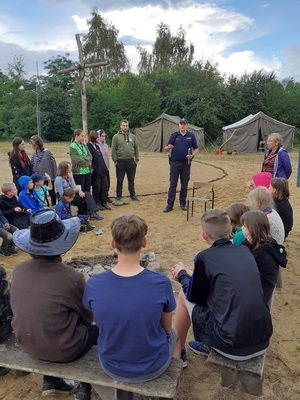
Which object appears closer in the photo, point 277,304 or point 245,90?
A: point 277,304

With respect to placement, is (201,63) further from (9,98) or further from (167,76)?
(9,98)

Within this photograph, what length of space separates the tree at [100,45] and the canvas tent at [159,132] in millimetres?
21244

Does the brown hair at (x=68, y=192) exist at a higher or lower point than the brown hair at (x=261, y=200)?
lower

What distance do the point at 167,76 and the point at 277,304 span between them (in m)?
29.8

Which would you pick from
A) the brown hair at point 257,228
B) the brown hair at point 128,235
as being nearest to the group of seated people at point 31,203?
the brown hair at point 128,235

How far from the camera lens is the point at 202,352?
271 centimetres

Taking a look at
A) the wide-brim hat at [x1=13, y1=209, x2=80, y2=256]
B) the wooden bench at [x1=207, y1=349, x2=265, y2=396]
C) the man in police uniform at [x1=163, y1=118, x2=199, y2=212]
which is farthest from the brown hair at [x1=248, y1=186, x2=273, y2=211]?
the man in police uniform at [x1=163, y1=118, x2=199, y2=212]

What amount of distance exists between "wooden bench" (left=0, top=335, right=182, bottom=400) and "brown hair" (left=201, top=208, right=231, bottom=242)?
0.82m

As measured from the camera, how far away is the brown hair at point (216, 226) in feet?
7.26

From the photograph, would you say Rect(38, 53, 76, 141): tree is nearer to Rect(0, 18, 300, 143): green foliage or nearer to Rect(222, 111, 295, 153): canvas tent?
Rect(0, 18, 300, 143): green foliage

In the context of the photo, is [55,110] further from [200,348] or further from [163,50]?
[200,348]

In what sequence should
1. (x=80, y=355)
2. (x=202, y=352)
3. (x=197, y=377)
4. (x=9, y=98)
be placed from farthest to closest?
(x=9, y=98), (x=202, y=352), (x=197, y=377), (x=80, y=355)

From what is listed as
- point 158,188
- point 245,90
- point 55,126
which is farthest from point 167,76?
point 158,188

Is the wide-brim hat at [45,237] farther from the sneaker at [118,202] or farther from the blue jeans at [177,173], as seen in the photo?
the sneaker at [118,202]
